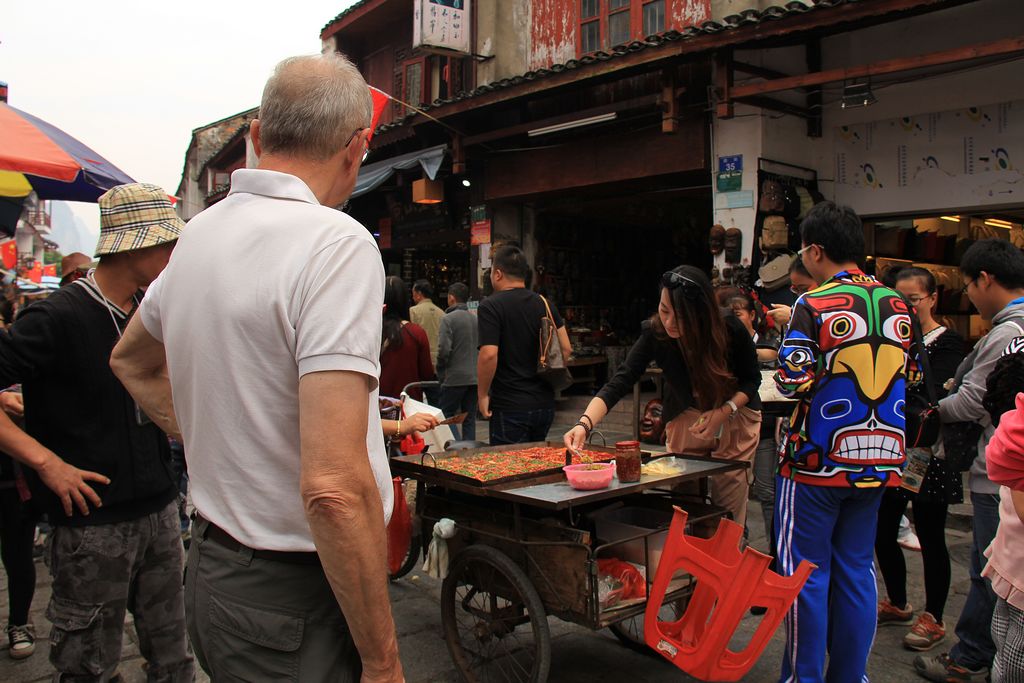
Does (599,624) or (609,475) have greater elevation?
(609,475)

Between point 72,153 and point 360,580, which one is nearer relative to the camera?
point 360,580

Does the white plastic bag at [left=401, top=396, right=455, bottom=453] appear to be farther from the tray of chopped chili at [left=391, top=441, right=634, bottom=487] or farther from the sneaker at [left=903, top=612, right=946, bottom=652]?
the sneaker at [left=903, top=612, right=946, bottom=652]

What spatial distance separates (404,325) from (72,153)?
2654 mm

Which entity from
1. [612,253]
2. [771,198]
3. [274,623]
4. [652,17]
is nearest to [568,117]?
[652,17]

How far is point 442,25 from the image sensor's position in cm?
1164

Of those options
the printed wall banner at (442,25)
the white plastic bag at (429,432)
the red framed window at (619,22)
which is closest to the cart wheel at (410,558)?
the white plastic bag at (429,432)

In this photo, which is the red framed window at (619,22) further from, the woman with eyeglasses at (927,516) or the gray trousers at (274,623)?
the gray trousers at (274,623)

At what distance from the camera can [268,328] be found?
140 cm

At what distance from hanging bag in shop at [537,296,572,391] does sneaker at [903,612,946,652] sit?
8.11ft

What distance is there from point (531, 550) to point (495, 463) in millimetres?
574

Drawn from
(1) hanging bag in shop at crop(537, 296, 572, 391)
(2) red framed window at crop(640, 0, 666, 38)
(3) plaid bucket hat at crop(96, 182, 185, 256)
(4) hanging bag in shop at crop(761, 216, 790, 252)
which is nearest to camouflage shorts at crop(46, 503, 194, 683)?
(3) plaid bucket hat at crop(96, 182, 185, 256)

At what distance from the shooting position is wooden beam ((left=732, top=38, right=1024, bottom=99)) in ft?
19.9

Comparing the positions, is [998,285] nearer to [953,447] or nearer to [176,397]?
[953,447]

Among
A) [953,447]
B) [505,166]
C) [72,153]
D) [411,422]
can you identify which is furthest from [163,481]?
[505,166]
